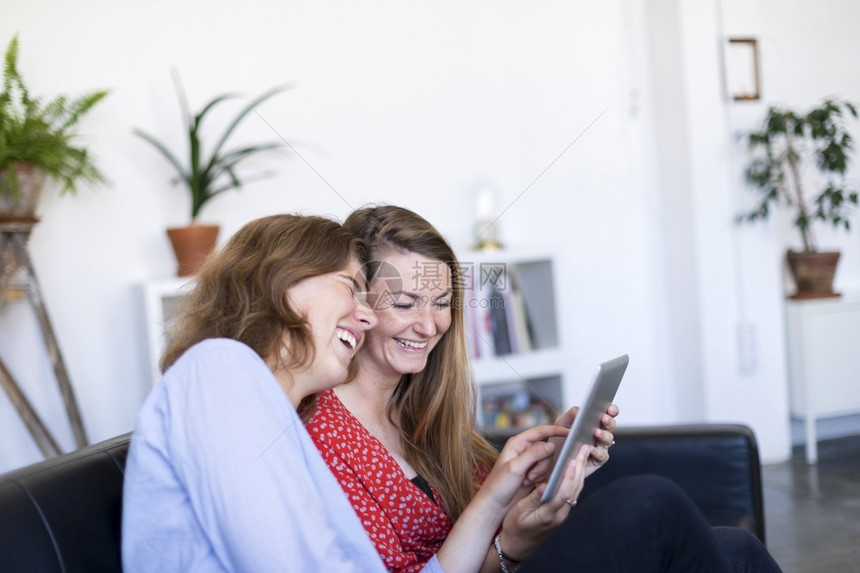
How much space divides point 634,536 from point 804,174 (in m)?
3.14

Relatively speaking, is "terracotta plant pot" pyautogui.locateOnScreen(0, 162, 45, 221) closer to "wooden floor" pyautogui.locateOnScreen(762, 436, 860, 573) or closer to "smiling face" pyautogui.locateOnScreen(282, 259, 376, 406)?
"smiling face" pyautogui.locateOnScreen(282, 259, 376, 406)

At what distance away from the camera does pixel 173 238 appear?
9.57 feet

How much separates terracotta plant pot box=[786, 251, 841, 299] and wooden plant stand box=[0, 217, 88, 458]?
2.91 meters

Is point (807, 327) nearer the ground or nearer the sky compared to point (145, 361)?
nearer the ground

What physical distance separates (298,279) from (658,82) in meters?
2.88

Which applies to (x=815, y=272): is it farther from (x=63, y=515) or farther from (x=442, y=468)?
(x=63, y=515)

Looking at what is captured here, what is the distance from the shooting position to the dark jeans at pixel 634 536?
117cm

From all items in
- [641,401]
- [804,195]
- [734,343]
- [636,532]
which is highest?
[804,195]

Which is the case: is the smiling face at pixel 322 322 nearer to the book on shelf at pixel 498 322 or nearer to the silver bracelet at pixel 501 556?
the silver bracelet at pixel 501 556

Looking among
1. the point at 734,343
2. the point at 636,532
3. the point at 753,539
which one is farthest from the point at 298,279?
the point at 734,343

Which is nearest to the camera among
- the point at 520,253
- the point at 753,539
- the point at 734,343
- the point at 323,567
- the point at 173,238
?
the point at 323,567

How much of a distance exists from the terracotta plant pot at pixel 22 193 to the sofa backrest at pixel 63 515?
1.60 metres

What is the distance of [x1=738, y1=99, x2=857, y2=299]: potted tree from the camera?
350cm

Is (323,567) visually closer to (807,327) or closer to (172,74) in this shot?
(172,74)
